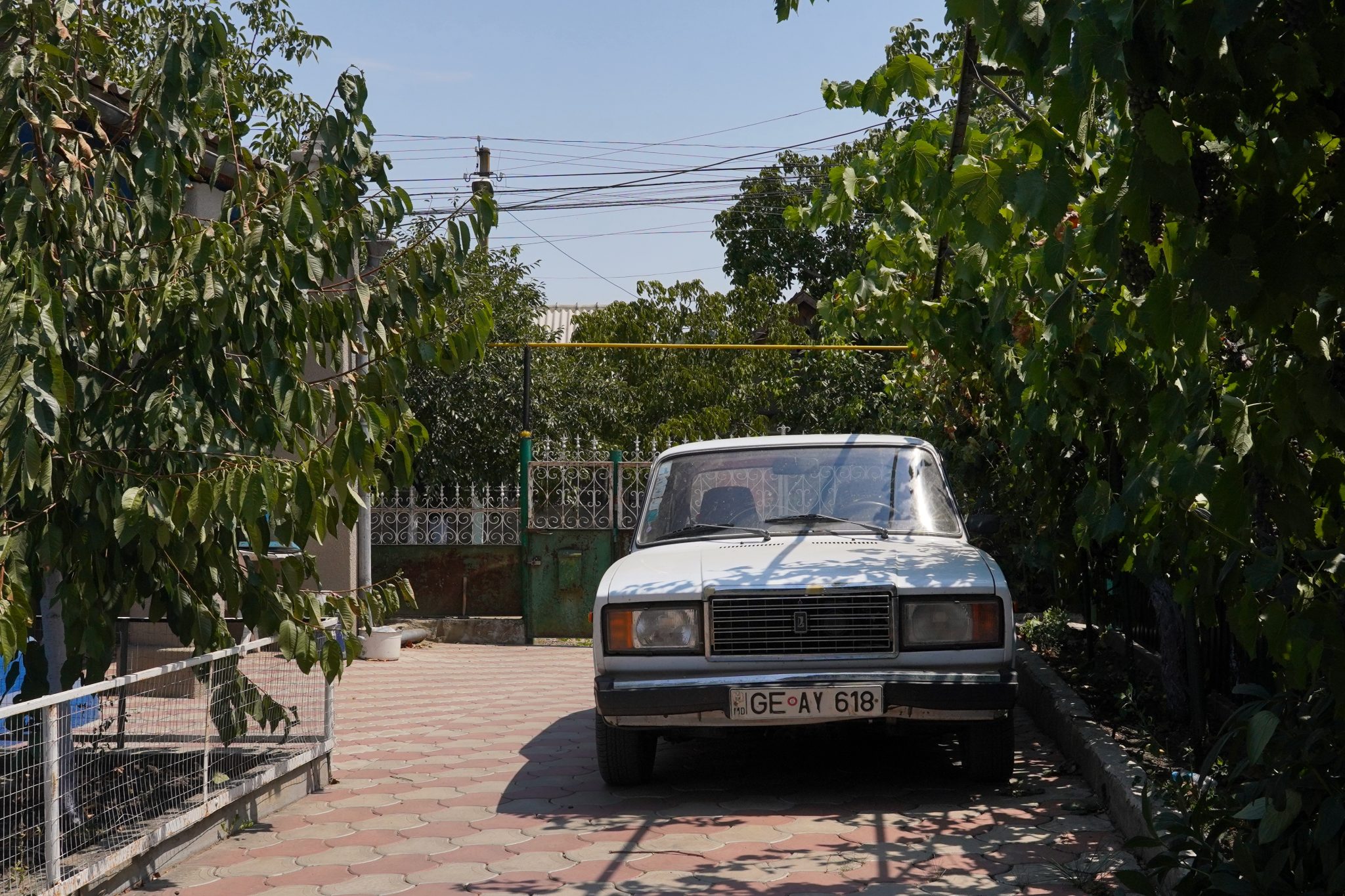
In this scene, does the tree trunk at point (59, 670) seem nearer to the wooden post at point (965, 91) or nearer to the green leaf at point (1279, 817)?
the green leaf at point (1279, 817)

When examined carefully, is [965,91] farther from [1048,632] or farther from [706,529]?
[1048,632]

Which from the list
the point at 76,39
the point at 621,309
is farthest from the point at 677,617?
the point at 621,309

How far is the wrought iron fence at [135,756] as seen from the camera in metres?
4.26

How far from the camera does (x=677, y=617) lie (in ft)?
20.4

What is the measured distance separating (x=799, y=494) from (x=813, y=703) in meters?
1.69

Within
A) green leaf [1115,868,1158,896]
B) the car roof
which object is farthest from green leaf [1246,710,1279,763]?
the car roof

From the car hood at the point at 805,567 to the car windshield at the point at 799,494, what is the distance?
197 mm

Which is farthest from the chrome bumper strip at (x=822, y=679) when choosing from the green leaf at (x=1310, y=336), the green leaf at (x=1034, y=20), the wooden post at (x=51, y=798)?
the green leaf at (x=1034, y=20)

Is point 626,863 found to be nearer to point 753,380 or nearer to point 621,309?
point 753,380

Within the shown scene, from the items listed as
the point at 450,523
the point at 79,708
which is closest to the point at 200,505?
the point at 79,708

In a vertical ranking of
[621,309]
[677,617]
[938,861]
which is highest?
[621,309]

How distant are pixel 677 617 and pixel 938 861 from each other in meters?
1.68

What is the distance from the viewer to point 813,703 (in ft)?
19.6

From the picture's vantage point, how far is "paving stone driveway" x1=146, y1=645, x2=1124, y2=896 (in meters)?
4.94
